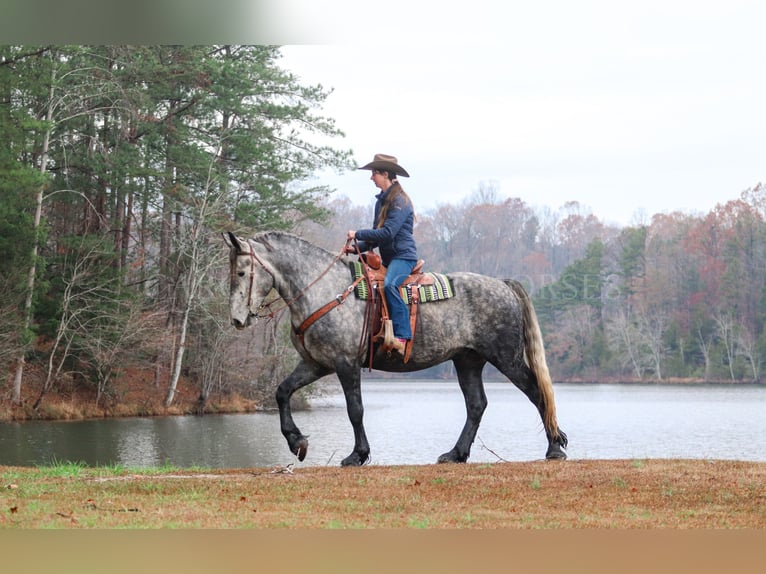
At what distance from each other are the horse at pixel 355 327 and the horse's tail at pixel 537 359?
1 cm

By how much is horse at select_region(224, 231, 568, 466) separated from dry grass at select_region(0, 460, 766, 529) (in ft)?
3.11

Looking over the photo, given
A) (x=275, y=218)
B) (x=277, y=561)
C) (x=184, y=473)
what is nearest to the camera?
(x=277, y=561)

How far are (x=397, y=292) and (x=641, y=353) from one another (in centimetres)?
6136

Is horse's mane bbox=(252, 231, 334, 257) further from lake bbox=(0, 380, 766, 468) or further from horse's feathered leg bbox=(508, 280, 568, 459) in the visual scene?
lake bbox=(0, 380, 766, 468)

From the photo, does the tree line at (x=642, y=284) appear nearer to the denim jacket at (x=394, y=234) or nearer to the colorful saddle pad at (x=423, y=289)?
the colorful saddle pad at (x=423, y=289)

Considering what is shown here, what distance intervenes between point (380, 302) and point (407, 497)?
295 cm

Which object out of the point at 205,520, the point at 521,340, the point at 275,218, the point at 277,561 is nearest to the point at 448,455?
the point at 521,340

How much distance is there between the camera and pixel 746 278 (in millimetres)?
64938

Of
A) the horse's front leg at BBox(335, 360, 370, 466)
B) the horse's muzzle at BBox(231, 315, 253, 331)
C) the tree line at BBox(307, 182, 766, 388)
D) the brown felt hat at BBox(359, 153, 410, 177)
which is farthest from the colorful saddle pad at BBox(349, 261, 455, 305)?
the tree line at BBox(307, 182, 766, 388)

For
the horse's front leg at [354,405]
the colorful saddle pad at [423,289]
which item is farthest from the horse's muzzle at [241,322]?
the colorful saddle pad at [423,289]

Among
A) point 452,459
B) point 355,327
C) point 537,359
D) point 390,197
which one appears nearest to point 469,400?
point 452,459

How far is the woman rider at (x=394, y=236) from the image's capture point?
33.9 feet

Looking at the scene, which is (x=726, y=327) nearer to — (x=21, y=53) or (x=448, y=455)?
(x=21, y=53)

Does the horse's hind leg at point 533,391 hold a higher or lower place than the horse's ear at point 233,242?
lower
